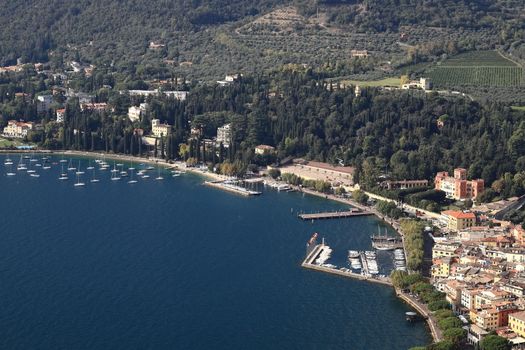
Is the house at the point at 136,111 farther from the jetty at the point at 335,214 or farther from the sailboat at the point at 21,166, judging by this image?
the jetty at the point at 335,214

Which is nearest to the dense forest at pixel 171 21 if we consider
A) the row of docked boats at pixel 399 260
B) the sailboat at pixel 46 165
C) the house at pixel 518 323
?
the sailboat at pixel 46 165

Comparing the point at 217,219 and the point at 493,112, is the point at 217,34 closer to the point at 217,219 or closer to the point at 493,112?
the point at 493,112

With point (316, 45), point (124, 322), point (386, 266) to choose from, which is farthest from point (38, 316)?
point (316, 45)

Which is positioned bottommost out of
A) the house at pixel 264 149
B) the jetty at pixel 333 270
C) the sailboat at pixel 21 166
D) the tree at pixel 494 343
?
the tree at pixel 494 343

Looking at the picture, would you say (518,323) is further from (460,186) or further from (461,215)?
(460,186)

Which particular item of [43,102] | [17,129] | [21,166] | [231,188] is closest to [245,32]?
[43,102]

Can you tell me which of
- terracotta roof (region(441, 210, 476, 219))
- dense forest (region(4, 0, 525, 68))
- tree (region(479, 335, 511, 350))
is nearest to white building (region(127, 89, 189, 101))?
dense forest (region(4, 0, 525, 68))

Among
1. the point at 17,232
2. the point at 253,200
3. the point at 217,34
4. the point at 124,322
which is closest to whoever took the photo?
the point at 124,322
